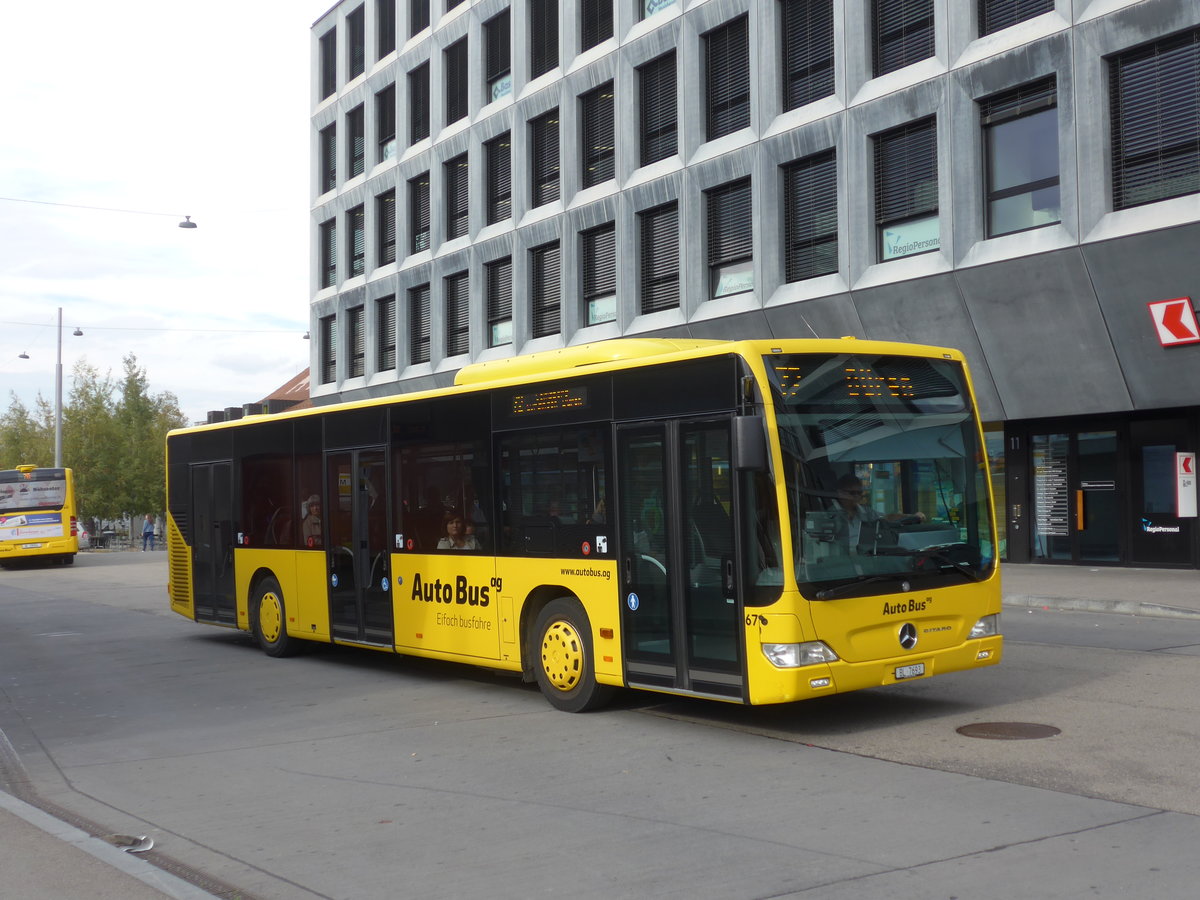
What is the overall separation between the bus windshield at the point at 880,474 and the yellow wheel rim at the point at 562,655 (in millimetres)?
2301

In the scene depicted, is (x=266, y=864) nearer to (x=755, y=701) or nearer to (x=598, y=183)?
(x=755, y=701)

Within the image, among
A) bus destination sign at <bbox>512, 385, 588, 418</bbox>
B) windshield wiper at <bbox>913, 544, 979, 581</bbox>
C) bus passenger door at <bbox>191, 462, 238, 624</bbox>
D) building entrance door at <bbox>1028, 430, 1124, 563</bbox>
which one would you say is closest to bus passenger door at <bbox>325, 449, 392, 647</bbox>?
bus destination sign at <bbox>512, 385, 588, 418</bbox>

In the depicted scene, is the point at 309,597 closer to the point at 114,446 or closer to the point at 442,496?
the point at 442,496

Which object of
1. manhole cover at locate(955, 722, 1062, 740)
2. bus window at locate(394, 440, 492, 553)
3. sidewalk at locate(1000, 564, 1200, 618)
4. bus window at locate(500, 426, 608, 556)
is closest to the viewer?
manhole cover at locate(955, 722, 1062, 740)

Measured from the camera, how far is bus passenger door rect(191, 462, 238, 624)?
620 inches

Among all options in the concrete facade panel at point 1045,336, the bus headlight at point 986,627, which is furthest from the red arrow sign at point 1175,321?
the bus headlight at point 986,627

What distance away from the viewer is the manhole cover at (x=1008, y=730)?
324 inches

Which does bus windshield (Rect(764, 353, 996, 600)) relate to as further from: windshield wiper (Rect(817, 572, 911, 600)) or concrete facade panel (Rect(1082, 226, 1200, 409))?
concrete facade panel (Rect(1082, 226, 1200, 409))

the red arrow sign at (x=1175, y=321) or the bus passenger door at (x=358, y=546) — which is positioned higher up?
the red arrow sign at (x=1175, y=321)

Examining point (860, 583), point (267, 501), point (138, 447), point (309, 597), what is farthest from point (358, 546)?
point (138, 447)

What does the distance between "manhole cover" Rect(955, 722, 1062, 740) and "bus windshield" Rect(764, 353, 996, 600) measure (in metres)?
1.01

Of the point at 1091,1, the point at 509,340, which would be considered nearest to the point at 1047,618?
the point at 1091,1

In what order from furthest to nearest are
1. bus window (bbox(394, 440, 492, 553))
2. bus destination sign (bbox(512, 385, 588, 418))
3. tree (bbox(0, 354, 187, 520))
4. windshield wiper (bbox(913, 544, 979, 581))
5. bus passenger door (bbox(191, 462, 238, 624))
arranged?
tree (bbox(0, 354, 187, 520)), bus passenger door (bbox(191, 462, 238, 624)), bus window (bbox(394, 440, 492, 553)), bus destination sign (bbox(512, 385, 588, 418)), windshield wiper (bbox(913, 544, 979, 581))

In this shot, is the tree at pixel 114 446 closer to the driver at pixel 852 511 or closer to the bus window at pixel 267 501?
the bus window at pixel 267 501
